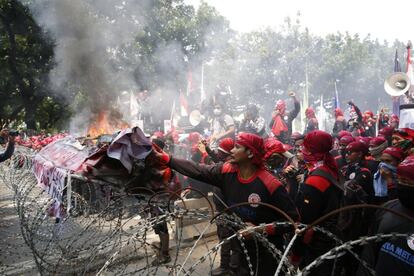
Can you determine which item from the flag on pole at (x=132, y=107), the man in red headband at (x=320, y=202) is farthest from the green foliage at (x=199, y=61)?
the man in red headband at (x=320, y=202)

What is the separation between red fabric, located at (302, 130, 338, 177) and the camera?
11.5 feet

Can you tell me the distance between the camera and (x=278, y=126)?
8.94 meters

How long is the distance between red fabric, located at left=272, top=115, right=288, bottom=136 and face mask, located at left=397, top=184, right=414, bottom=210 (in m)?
6.74

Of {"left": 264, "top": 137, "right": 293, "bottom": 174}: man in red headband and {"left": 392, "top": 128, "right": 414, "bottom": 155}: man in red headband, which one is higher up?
{"left": 392, "top": 128, "right": 414, "bottom": 155}: man in red headband

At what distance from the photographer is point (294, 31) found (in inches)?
1630

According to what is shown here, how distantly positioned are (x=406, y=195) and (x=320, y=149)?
1.44m

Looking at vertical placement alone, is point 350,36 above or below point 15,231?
above

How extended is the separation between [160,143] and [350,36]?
→ 147 ft

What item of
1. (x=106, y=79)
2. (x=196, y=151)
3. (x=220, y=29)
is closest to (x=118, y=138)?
(x=196, y=151)

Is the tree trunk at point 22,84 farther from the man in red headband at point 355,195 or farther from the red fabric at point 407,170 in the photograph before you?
the red fabric at point 407,170

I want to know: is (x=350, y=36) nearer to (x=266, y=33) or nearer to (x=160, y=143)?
(x=266, y=33)

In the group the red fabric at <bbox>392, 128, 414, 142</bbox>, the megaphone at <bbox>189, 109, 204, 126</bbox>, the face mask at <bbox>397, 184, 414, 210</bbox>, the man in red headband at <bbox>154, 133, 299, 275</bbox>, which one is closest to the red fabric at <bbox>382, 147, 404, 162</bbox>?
the red fabric at <bbox>392, 128, 414, 142</bbox>

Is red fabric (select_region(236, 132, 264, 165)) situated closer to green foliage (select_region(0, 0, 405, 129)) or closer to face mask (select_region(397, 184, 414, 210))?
face mask (select_region(397, 184, 414, 210))

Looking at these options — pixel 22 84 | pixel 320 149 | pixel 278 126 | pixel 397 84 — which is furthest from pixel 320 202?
pixel 22 84
